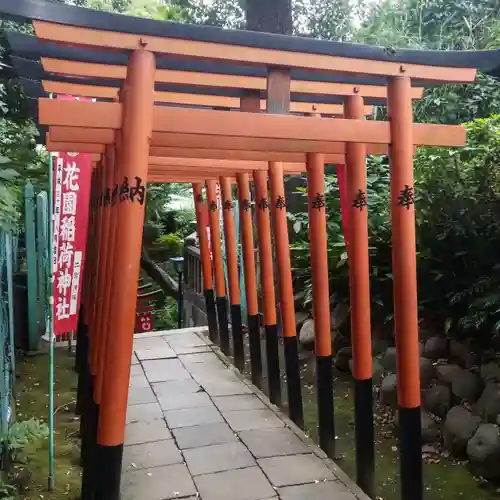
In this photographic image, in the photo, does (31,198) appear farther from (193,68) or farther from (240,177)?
(193,68)

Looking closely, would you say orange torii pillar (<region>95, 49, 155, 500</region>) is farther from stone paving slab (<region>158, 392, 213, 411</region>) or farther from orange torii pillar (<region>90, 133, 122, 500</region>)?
stone paving slab (<region>158, 392, 213, 411</region>)

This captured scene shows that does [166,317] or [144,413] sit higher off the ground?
[166,317]

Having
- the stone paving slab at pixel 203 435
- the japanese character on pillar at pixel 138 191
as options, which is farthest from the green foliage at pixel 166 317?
the japanese character on pillar at pixel 138 191

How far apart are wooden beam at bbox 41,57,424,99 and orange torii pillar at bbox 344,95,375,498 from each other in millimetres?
153

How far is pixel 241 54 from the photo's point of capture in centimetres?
Result: 328

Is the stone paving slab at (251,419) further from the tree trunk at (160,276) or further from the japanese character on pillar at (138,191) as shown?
the tree trunk at (160,276)

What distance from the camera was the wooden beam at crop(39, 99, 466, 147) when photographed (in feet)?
9.59

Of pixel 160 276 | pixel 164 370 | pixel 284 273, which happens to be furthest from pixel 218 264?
pixel 160 276

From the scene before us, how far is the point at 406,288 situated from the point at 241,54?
1944mm

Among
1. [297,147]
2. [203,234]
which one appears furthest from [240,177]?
[297,147]

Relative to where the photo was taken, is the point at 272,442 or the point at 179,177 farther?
the point at 179,177

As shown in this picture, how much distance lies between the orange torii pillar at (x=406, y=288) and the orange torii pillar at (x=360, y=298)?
316 millimetres

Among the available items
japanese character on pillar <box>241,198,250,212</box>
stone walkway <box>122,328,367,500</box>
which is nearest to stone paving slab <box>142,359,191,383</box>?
stone walkway <box>122,328,367,500</box>

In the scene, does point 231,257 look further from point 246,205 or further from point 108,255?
point 108,255
